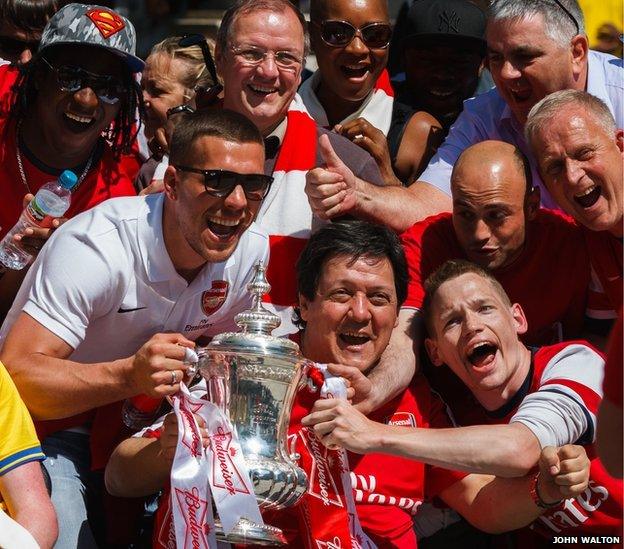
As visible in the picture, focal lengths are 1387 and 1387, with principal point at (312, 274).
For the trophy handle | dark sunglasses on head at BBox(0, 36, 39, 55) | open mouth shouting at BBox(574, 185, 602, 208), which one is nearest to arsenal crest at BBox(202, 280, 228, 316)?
the trophy handle

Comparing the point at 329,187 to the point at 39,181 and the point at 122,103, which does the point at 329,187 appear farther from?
the point at 39,181

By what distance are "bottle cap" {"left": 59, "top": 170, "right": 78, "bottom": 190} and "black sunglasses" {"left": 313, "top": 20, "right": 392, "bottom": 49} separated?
4.87ft

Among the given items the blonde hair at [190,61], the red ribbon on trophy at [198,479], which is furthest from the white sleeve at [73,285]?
the blonde hair at [190,61]

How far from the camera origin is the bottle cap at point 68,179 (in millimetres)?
5129

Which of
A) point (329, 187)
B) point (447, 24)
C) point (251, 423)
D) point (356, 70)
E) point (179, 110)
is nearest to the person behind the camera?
point (251, 423)

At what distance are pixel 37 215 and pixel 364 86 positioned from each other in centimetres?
178

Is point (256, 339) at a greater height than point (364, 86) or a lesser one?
greater

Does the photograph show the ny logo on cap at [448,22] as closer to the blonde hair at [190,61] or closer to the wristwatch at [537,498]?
the blonde hair at [190,61]

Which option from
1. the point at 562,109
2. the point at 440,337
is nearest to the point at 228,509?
the point at 440,337

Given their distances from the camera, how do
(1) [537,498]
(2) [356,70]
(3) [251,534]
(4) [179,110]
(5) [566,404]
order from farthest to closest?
(2) [356,70] → (4) [179,110] → (5) [566,404] → (1) [537,498] → (3) [251,534]

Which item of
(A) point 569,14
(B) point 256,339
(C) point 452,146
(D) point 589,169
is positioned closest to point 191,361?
(B) point 256,339

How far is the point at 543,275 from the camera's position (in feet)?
17.6

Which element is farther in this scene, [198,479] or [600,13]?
[600,13]

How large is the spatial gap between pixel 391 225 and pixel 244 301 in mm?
775
